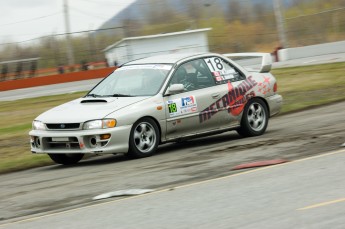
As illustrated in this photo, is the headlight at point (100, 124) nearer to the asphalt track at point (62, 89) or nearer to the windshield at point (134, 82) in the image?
the windshield at point (134, 82)

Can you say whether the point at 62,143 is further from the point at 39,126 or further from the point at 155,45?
the point at 155,45

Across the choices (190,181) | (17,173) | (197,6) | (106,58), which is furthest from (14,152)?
(197,6)

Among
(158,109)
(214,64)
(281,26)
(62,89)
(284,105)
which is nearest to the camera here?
(158,109)

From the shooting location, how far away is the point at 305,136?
39.5 feet

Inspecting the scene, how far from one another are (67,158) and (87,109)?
104 centimetres

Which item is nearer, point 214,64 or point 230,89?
point 230,89

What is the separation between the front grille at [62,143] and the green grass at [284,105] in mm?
940

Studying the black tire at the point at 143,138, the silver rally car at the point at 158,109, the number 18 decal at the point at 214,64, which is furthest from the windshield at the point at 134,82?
the number 18 decal at the point at 214,64

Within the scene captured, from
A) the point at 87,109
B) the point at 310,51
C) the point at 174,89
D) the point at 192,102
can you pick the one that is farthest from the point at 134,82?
the point at 310,51

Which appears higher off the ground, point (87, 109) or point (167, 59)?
point (167, 59)

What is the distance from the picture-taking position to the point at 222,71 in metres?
12.6

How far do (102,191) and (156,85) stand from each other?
11.5ft

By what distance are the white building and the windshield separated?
3290 cm

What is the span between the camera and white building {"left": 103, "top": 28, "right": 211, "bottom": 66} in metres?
46.5
